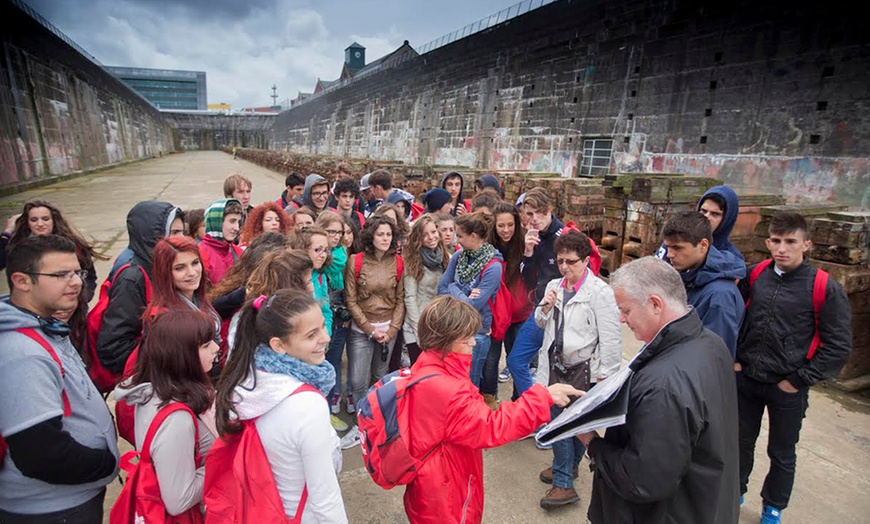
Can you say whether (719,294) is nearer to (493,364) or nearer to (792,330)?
(792,330)

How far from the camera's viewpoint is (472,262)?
3148mm

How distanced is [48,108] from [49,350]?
22.2 meters

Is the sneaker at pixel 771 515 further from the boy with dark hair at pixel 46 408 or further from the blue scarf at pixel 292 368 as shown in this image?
the boy with dark hair at pixel 46 408

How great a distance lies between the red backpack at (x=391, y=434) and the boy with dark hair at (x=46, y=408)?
1003 mm

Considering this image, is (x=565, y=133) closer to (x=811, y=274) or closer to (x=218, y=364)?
(x=811, y=274)

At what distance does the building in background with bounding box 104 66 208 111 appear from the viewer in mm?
90125

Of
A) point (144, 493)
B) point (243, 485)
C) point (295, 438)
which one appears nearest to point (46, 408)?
point (144, 493)

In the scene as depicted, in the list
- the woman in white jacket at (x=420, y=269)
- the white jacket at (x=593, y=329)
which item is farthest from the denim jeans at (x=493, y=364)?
the white jacket at (x=593, y=329)

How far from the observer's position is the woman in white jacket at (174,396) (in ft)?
5.14

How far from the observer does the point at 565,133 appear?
14.1 metres

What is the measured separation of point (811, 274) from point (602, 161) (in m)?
11.2

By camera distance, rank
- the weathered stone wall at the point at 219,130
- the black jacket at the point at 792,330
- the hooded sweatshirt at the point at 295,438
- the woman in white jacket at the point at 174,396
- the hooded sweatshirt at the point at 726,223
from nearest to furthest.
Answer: the hooded sweatshirt at the point at 295,438
the woman in white jacket at the point at 174,396
the black jacket at the point at 792,330
the hooded sweatshirt at the point at 726,223
the weathered stone wall at the point at 219,130

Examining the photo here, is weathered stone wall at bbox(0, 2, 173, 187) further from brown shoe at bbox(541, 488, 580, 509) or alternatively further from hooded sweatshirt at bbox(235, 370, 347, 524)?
brown shoe at bbox(541, 488, 580, 509)

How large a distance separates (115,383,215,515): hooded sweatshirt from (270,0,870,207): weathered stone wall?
9958 millimetres
